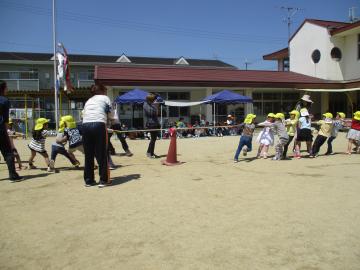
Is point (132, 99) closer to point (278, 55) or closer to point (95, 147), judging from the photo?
point (95, 147)

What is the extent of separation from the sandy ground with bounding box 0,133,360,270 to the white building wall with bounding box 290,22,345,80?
2158cm

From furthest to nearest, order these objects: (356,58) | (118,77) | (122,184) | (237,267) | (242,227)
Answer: (356,58), (118,77), (122,184), (242,227), (237,267)

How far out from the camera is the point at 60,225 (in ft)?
12.3

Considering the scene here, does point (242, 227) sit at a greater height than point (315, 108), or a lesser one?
lesser

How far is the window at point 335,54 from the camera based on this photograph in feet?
84.0

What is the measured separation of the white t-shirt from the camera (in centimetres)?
568

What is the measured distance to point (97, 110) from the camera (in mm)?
5711

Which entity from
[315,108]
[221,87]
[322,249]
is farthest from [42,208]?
[315,108]

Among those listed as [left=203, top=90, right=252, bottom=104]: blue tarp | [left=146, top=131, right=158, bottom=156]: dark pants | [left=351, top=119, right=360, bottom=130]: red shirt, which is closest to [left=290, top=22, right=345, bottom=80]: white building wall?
[left=203, top=90, right=252, bottom=104]: blue tarp

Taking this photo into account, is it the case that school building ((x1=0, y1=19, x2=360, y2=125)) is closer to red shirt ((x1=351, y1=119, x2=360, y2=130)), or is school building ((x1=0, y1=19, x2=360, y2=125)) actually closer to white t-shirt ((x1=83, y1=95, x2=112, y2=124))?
→ red shirt ((x1=351, y1=119, x2=360, y2=130))

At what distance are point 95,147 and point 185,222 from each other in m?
2.57

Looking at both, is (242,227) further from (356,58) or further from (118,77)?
(356,58)

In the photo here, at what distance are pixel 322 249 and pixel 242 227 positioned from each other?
847mm

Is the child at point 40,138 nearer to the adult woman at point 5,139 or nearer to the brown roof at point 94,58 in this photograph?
the adult woman at point 5,139
